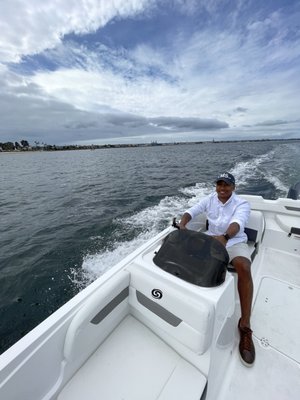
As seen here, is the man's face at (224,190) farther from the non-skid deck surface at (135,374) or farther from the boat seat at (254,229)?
the non-skid deck surface at (135,374)

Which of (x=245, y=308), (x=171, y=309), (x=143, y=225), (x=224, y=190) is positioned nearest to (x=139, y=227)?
(x=143, y=225)

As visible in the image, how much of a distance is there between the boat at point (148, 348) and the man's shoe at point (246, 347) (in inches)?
2.8

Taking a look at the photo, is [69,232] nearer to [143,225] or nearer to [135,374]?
[143,225]

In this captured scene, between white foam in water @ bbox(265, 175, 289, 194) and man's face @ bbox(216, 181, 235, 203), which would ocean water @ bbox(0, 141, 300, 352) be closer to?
white foam in water @ bbox(265, 175, 289, 194)

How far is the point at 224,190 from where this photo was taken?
2627 mm

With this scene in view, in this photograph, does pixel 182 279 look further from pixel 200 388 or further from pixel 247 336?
pixel 247 336

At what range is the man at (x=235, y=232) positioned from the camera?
6.38 feet

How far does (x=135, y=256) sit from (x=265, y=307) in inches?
65.8

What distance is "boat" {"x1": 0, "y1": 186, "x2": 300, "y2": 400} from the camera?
141 centimetres

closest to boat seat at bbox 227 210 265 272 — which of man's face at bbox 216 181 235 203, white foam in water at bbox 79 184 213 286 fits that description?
man's face at bbox 216 181 235 203

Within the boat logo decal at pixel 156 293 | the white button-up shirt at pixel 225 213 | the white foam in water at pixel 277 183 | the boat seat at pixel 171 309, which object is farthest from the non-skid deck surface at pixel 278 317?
the white foam in water at pixel 277 183

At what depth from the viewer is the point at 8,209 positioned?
8.05m

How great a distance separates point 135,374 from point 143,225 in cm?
428

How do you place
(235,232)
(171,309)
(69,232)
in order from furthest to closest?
(69,232)
(235,232)
(171,309)
